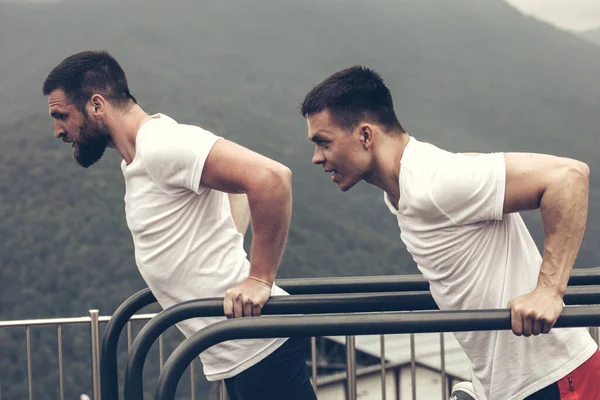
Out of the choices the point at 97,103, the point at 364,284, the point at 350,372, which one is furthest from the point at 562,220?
the point at 350,372

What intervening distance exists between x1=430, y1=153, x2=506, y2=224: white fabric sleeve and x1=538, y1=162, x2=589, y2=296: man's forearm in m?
0.08

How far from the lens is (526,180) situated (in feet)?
4.72

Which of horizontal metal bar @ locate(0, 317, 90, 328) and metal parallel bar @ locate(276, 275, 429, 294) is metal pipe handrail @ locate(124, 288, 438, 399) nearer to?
metal parallel bar @ locate(276, 275, 429, 294)

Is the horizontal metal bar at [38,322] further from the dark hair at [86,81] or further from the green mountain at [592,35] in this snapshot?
the green mountain at [592,35]

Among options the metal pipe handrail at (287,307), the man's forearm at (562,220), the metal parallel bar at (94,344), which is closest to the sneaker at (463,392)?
the metal pipe handrail at (287,307)

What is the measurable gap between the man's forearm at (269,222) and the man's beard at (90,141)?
0.40 metres

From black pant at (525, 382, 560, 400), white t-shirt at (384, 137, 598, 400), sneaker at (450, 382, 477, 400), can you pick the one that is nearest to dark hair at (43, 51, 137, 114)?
white t-shirt at (384, 137, 598, 400)

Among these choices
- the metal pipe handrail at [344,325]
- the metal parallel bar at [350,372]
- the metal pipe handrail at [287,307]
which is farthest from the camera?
the metal parallel bar at [350,372]

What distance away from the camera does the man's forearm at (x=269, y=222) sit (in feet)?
5.20

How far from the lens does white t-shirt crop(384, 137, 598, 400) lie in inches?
57.6

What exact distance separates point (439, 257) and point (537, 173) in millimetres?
240

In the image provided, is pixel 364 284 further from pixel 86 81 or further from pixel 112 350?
pixel 86 81

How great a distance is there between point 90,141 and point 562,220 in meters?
1.00

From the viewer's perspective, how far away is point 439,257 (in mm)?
1536
